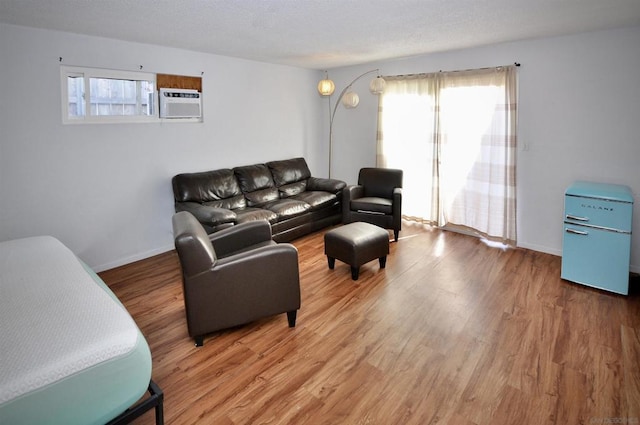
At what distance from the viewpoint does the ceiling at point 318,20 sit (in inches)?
112

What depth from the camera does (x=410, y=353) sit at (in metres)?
2.62

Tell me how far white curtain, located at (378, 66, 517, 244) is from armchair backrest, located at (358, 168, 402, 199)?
0.41 meters

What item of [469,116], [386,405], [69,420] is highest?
[469,116]

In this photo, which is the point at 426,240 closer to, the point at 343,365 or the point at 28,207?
the point at 343,365

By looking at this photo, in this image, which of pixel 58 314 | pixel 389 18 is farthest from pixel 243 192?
pixel 58 314

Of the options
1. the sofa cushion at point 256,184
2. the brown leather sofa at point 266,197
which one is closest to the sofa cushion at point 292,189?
the brown leather sofa at point 266,197

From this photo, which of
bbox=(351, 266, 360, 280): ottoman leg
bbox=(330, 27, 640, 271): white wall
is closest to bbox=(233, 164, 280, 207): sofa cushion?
bbox=(351, 266, 360, 280): ottoman leg

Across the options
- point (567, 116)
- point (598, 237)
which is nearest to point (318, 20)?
point (567, 116)

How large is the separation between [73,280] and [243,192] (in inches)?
122

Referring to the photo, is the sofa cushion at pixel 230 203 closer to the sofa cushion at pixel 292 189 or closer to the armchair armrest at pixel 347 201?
the sofa cushion at pixel 292 189

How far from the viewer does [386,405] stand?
2143 mm

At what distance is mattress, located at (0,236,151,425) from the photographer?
4.67 ft

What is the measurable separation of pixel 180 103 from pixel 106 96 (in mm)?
818

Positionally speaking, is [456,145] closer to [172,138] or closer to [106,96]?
[172,138]
